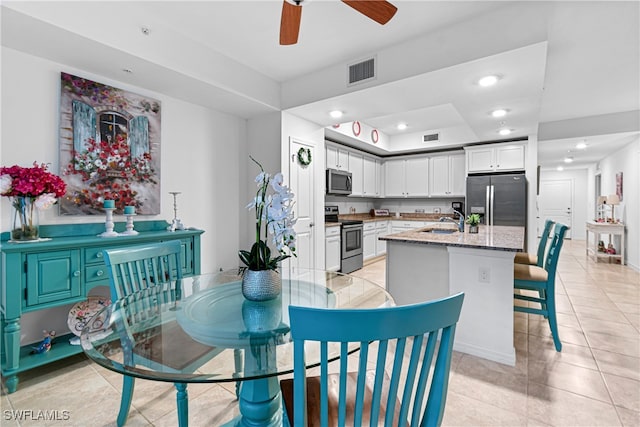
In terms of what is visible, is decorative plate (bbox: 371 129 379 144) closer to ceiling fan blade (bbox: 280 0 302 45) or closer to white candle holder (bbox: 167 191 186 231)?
white candle holder (bbox: 167 191 186 231)

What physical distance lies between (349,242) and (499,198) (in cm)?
273

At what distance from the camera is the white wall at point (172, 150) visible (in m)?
2.28

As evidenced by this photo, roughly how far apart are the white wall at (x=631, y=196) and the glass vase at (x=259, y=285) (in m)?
6.71

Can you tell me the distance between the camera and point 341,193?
18.1 feet

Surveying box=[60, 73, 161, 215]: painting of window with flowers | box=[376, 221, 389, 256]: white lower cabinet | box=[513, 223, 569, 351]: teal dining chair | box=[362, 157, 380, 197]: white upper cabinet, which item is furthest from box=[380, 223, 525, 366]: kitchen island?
box=[362, 157, 380, 197]: white upper cabinet

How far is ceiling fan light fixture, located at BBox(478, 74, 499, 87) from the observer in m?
2.77

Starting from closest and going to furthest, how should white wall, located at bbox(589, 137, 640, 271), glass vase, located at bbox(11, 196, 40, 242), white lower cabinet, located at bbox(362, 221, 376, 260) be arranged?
glass vase, located at bbox(11, 196, 40, 242), white wall, located at bbox(589, 137, 640, 271), white lower cabinet, located at bbox(362, 221, 376, 260)

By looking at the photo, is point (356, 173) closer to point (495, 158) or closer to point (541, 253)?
point (495, 158)

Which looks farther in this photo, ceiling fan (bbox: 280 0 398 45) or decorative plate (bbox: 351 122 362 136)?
decorative plate (bbox: 351 122 362 136)

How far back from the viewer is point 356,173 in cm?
624

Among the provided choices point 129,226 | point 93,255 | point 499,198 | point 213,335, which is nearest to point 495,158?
point 499,198

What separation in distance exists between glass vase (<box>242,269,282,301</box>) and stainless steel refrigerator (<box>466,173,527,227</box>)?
512cm

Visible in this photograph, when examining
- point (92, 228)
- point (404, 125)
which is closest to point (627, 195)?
point (404, 125)

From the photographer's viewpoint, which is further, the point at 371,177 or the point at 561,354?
the point at 371,177
